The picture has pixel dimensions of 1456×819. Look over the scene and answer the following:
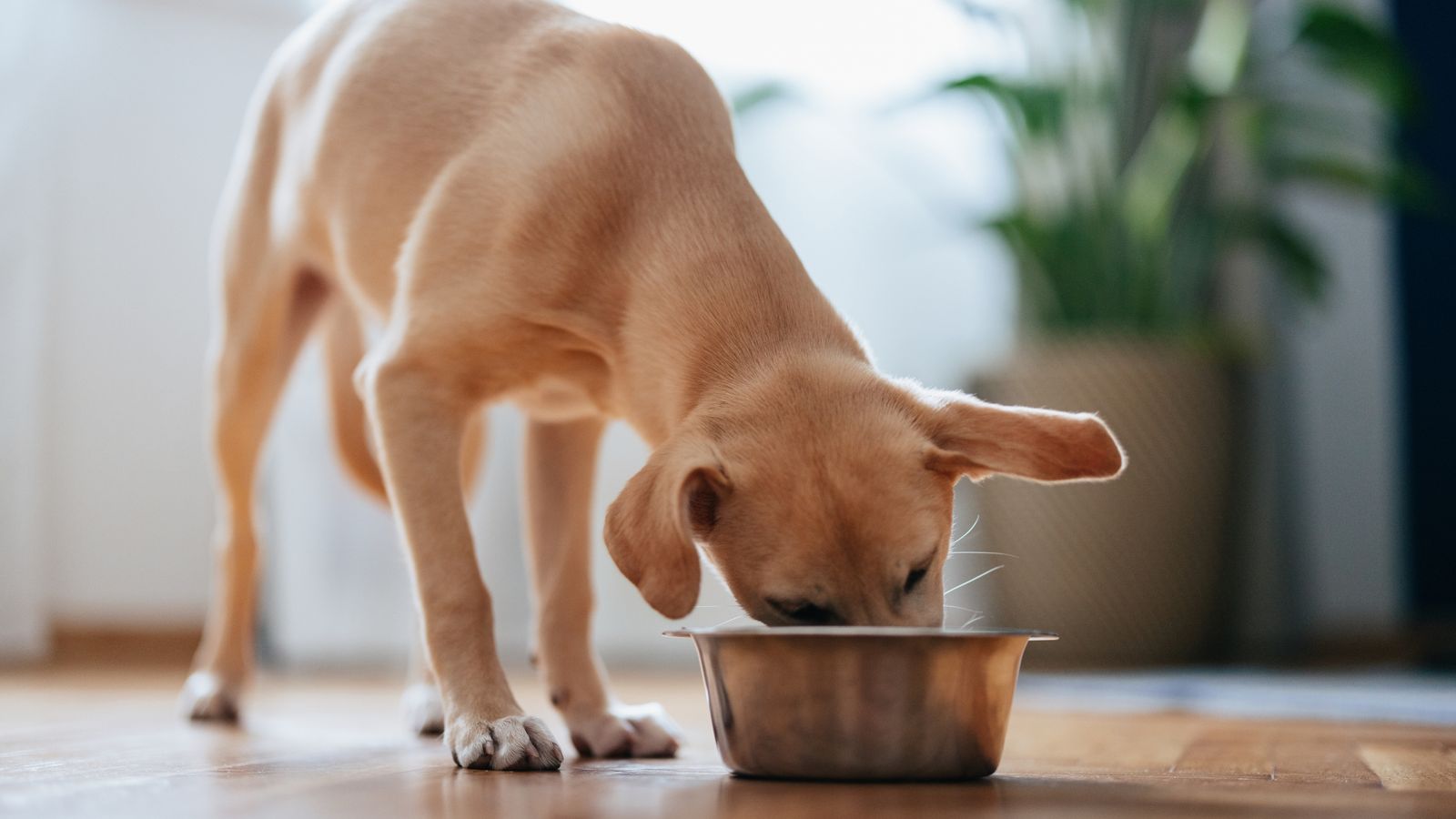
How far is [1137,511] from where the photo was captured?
4.32 meters

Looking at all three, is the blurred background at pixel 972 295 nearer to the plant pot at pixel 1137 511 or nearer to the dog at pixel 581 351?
the plant pot at pixel 1137 511

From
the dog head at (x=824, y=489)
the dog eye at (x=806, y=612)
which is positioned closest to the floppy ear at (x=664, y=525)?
the dog head at (x=824, y=489)

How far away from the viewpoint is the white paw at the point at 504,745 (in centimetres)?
172

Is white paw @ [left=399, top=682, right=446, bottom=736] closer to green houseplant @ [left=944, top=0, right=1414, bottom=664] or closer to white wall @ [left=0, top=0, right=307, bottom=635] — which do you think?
white wall @ [left=0, top=0, right=307, bottom=635]

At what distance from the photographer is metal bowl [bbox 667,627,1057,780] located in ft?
4.96

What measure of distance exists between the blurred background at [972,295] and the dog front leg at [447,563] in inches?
90.6

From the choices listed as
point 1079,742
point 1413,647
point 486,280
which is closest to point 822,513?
point 486,280

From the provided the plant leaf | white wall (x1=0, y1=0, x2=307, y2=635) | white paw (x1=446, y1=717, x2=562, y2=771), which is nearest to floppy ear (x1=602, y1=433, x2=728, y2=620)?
white paw (x1=446, y1=717, x2=562, y2=771)

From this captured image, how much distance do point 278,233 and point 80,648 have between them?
2405 millimetres

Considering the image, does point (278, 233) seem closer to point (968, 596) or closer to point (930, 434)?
point (930, 434)

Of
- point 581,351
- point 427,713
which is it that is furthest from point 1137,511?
point 581,351

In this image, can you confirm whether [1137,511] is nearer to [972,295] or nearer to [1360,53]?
[972,295]

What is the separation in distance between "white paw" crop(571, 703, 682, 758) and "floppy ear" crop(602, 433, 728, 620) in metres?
0.50

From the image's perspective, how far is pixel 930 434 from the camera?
1.75m
